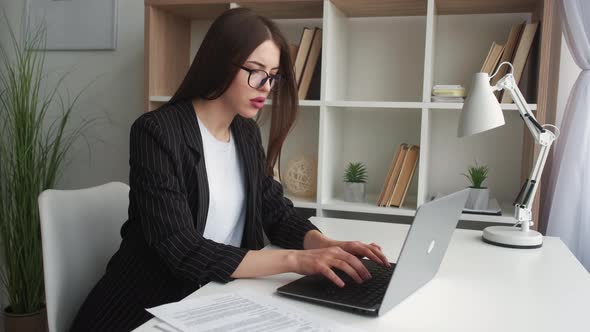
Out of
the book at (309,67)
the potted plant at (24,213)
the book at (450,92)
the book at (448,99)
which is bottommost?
the potted plant at (24,213)

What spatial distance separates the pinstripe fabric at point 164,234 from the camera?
3.67 ft

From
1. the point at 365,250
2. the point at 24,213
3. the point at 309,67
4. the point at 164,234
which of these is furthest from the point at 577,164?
the point at 24,213

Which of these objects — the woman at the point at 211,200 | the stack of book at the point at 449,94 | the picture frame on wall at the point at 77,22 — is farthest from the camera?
the picture frame on wall at the point at 77,22

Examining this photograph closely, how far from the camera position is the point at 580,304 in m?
1.00

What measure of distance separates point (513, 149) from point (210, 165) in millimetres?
1414

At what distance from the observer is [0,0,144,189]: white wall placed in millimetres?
2670

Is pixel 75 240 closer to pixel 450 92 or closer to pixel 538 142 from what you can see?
pixel 538 142

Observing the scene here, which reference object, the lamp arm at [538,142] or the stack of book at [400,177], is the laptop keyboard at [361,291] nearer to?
the lamp arm at [538,142]

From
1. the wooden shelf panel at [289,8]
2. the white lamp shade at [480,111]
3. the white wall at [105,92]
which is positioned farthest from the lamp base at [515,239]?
the white wall at [105,92]

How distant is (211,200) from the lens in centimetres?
141

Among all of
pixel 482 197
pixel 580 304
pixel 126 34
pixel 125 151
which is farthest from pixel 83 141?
pixel 580 304

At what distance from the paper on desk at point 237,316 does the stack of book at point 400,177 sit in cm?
124

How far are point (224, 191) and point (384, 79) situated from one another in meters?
1.21

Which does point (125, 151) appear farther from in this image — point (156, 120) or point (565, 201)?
point (565, 201)
